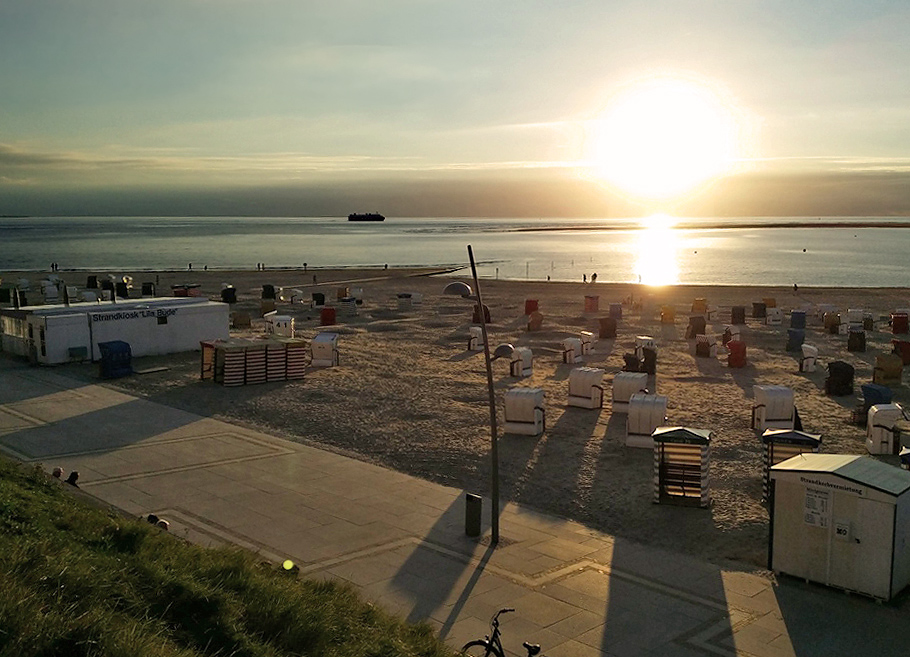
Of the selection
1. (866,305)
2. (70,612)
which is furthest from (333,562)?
(866,305)

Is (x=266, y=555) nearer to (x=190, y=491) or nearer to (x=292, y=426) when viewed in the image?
(x=190, y=491)

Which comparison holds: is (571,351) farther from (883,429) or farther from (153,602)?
(153,602)

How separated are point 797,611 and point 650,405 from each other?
895 centimetres

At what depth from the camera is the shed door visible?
11.5m

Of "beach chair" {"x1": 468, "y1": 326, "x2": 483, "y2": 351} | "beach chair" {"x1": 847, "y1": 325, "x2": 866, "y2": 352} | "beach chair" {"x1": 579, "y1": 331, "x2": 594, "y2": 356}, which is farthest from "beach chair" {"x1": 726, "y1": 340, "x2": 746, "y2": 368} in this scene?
"beach chair" {"x1": 468, "y1": 326, "x2": 483, "y2": 351}

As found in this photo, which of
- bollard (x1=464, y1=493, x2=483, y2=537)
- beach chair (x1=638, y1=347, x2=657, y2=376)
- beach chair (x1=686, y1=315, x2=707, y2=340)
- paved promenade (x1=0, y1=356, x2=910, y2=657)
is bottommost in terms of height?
paved promenade (x1=0, y1=356, x2=910, y2=657)

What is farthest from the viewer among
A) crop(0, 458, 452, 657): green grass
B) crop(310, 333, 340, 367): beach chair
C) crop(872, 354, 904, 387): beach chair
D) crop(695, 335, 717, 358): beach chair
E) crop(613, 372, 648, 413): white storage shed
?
crop(695, 335, 717, 358): beach chair

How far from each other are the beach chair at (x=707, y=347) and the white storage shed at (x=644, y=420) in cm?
1514

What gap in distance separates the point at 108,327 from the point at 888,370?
27.2 meters

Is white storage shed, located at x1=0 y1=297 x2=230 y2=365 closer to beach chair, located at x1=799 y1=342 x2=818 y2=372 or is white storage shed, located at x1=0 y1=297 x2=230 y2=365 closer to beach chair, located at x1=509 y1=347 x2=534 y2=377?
beach chair, located at x1=509 y1=347 x2=534 y2=377

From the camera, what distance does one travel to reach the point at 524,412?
21.2 metres

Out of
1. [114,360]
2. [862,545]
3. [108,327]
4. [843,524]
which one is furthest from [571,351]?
[862,545]

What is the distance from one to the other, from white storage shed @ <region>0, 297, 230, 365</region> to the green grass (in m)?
20.8

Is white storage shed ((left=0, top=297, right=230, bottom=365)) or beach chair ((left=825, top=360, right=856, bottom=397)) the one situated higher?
white storage shed ((left=0, top=297, right=230, bottom=365))
